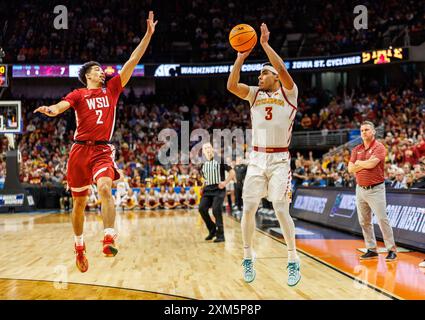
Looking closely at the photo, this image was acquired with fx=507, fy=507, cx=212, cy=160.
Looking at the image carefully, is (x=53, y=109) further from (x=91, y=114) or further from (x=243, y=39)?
(x=243, y=39)

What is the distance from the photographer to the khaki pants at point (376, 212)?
7555mm

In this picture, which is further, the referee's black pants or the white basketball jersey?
the referee's black pants

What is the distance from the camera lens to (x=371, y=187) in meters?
7.65

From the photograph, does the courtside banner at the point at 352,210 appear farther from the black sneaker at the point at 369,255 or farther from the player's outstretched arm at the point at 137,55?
the player's outstretched arm at the point at 137,55

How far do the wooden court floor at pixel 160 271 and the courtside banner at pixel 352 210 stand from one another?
6.17 ft

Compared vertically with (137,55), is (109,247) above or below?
below

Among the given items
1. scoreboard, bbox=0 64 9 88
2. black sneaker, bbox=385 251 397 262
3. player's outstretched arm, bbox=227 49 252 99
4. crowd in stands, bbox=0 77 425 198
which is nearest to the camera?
player's outstretched arm, bbox=227 49 252 99

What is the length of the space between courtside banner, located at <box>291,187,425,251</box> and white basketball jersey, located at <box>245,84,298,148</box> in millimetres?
3914

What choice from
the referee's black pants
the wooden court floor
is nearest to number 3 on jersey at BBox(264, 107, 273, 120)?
the wooden court floor

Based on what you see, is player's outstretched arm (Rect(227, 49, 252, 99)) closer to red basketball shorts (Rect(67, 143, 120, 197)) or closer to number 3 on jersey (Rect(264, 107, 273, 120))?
number 3 on jersey (Rect(264, 107, 273, 120))

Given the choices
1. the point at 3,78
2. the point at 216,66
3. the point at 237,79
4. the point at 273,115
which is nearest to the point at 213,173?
the point at 273,115

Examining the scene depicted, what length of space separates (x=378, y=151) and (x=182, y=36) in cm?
2503

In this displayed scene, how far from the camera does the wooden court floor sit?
17.7 feet

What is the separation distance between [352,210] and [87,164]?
717 centimetres
